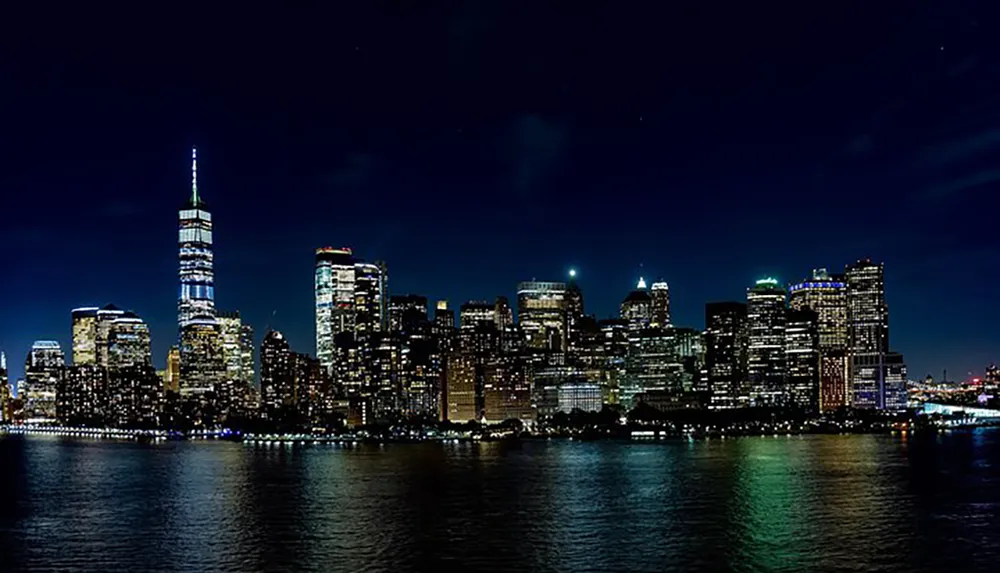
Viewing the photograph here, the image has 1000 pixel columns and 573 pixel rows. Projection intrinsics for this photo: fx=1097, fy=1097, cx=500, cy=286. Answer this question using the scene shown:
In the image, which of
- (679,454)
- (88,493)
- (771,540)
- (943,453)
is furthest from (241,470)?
(943,453)

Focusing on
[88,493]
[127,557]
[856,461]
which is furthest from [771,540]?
[856,461]

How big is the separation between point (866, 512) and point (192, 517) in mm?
44832

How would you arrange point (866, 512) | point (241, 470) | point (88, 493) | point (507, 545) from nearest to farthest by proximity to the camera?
1. point (507, 545)
2. point (866, 512)
3. point (88, 493)
4. point (241, 470)

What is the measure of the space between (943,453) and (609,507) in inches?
3281

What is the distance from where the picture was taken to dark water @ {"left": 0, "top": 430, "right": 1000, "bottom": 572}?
55.4 metres

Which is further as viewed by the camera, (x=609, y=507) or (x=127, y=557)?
(x=609, y=507)

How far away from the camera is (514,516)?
235ft

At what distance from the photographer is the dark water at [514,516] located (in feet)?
182

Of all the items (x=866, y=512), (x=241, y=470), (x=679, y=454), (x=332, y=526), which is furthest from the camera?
(x=679, y=454)

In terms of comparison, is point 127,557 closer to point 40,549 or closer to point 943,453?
point 40,549

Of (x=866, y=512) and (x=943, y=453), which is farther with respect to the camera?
(x=943, y=453)

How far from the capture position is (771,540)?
60.0 metres

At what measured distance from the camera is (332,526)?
221 ft

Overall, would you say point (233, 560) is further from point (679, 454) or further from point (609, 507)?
point (679, 454)
